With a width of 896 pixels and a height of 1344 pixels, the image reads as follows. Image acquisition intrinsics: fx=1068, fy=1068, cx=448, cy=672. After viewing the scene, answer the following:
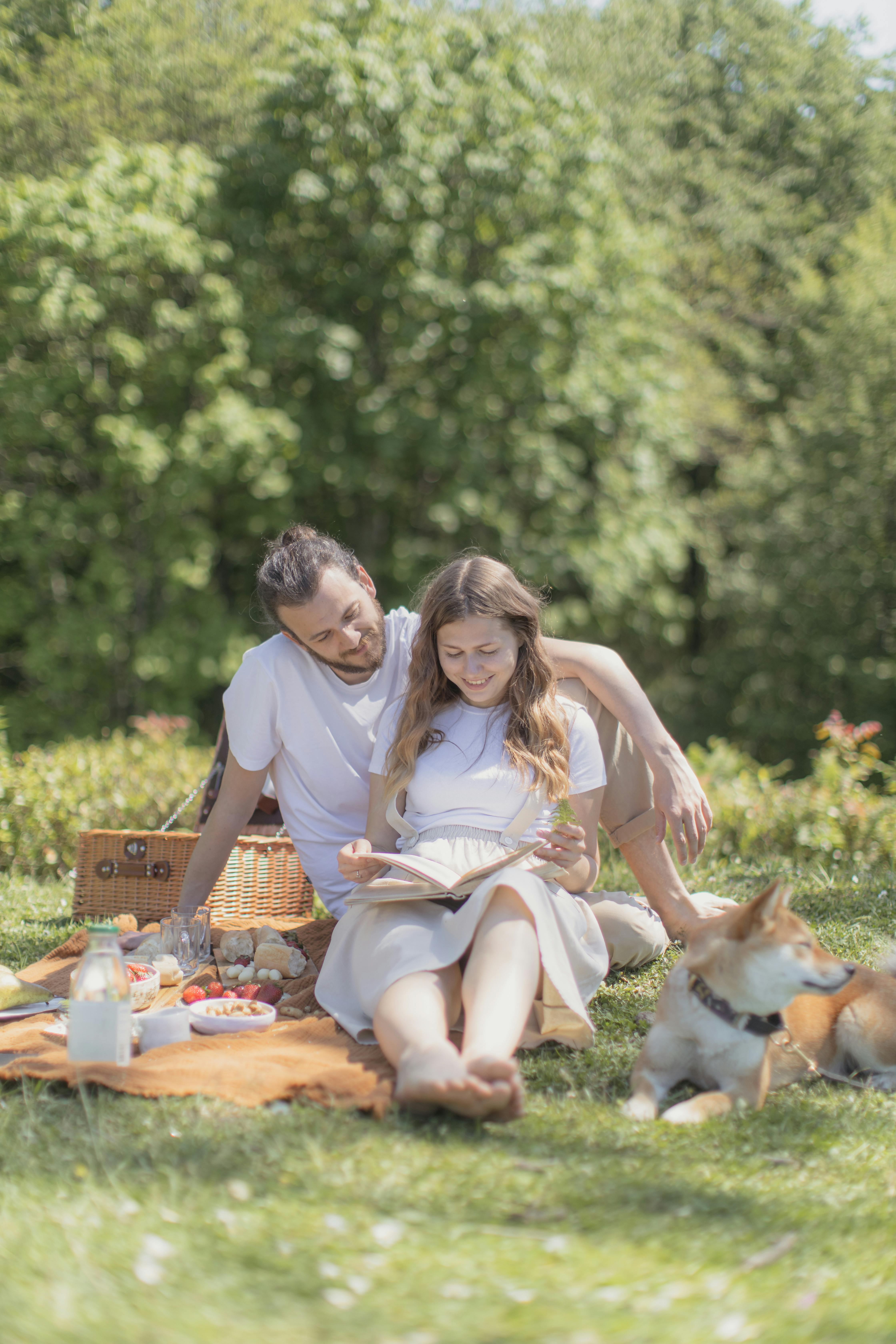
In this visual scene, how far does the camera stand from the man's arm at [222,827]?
3801 mm

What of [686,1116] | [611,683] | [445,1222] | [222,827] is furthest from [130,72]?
[445,1222]

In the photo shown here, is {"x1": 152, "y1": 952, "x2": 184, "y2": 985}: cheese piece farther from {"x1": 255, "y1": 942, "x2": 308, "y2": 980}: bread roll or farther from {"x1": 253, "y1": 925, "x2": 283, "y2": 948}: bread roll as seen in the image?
{"x1": 253, "y1": 925, "x2": 283, "y2": 948}: bread roll

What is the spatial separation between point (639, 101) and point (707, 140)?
39.7 inches

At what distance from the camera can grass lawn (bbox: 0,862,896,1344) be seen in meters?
1.65

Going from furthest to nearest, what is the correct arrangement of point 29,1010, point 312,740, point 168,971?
point 312,740 < point 168,971 < point 29,1010

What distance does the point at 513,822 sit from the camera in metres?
3.15

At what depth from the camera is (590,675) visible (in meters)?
3.65

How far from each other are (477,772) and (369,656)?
2.50 feet

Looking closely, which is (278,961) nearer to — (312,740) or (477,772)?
(312,740)

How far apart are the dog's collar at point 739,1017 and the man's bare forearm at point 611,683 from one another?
41.6 inches

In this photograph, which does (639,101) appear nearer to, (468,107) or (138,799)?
(468,107)

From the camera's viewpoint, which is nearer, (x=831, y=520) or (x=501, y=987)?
(x=501, y=987)

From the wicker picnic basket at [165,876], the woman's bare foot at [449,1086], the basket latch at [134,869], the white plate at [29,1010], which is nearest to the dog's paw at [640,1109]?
the woman's bare foot at [449,1086]

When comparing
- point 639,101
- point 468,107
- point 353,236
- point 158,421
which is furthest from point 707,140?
point 158,421
